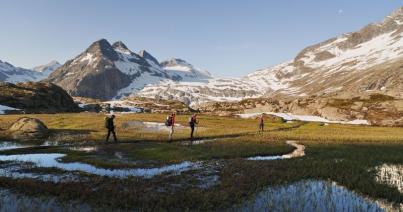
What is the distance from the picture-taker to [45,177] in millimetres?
22453

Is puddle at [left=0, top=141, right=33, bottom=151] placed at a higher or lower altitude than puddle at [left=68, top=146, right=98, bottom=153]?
lower

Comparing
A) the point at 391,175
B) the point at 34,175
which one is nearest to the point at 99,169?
the point at 34,175

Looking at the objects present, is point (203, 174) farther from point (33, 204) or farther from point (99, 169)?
point (33, 204)

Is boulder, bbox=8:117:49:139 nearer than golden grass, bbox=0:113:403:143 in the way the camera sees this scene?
Yes

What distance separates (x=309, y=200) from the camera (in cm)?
1809

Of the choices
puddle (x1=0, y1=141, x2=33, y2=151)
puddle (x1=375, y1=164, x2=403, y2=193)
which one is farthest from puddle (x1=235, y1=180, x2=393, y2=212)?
puddle (x1=0, y1=141, x2=33, y2=151)

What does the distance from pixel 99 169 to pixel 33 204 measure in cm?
980

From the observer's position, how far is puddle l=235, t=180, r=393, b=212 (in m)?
16.7

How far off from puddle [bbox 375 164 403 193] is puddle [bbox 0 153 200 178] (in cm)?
1240

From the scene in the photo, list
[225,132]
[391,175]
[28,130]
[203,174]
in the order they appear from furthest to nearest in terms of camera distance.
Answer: [225,132] < [28,130] < [391,175] < [203,174]

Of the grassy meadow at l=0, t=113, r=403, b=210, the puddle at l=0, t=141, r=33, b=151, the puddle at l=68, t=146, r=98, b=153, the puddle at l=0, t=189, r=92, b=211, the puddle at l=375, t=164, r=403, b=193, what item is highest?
the puddle at l=375, t=164, r=403, b=193

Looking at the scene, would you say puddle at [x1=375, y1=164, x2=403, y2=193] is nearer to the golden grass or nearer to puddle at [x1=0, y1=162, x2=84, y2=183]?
puddle at [x1=0, y1=162, x2=84, y2=183]

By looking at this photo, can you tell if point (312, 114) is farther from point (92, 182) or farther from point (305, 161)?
point (92, 182)

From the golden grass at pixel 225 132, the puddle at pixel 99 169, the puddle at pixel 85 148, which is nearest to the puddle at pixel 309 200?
the puddle at pixel 99 169
